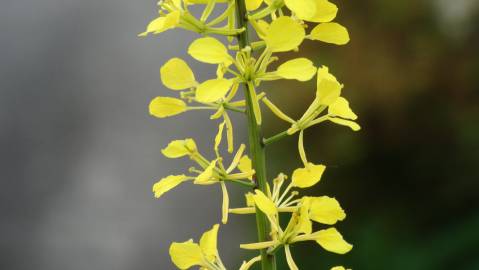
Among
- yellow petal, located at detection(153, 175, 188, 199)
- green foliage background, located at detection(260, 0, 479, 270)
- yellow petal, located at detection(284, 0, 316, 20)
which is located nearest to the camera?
yellow petal, located at detection(284, 0, 316, 20)

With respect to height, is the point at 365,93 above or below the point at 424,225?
above

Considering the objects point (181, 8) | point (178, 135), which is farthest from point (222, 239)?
point (181, 8)

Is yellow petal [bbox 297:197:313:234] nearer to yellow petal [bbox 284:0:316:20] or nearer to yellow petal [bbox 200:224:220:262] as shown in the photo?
yellow petal [bbox 200:224:220:262]

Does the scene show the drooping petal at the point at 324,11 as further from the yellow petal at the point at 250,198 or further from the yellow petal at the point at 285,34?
the yellow petal at the point at 250,198

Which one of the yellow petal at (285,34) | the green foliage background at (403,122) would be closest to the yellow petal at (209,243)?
the yellow petal at (285,34)

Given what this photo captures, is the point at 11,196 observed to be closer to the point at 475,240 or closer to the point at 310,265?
the point at 310,265

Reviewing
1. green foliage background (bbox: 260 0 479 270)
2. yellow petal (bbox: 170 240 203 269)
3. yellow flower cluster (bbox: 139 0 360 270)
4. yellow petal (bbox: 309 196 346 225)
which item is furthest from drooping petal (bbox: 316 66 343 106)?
Result: green foliage background (bbox: 260 0 479 270)
